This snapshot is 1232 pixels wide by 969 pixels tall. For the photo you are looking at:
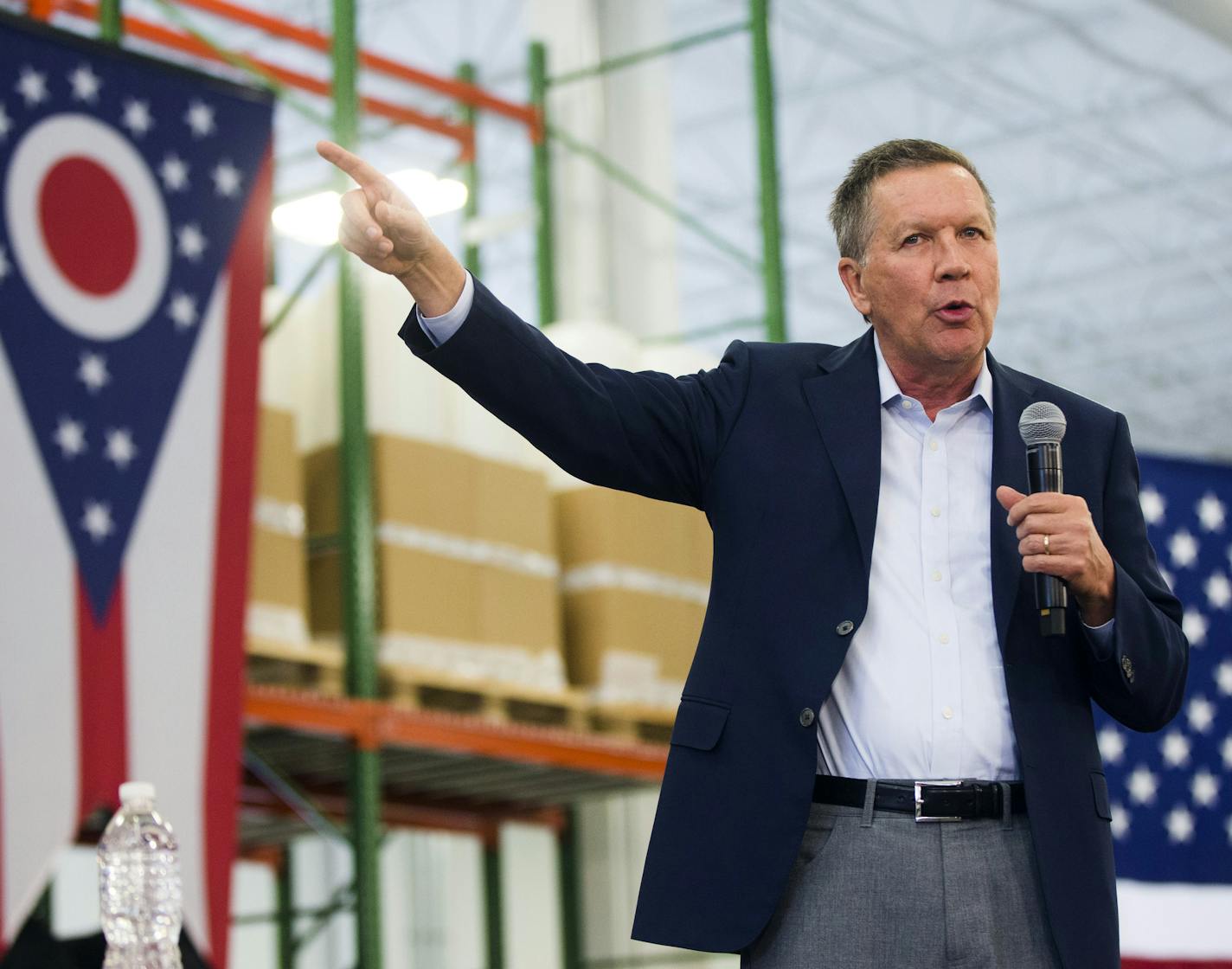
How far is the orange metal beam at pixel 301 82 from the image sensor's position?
34.5ft

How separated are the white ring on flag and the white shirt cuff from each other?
408cm

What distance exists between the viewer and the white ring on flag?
6.42 m

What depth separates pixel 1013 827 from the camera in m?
2.72

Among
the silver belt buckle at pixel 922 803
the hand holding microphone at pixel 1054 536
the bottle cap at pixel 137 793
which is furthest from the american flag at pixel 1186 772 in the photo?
the bottle cap at pixel 137 793

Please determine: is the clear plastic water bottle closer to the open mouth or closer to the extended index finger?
the extended index finger

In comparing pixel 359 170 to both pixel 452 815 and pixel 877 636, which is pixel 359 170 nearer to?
pixel 877 636

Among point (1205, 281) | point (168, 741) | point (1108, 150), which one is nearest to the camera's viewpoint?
point (168, 741)

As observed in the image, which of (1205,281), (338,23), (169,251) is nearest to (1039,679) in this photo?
(169,251)

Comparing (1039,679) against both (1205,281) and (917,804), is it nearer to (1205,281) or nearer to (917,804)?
(917,804)

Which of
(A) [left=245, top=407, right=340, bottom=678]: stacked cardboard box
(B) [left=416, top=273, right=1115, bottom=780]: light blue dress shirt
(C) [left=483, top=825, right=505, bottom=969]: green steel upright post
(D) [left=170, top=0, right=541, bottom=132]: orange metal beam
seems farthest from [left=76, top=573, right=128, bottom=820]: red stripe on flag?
(C) [left=483, top=825, right=505, bottom=969]: green steel upright post

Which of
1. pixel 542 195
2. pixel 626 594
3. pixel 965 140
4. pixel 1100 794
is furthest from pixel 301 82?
pixel 965 140

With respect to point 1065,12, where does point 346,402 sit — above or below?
below

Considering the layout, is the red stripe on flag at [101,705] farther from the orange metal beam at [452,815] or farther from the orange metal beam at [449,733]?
the orange metal beam at [452,815]

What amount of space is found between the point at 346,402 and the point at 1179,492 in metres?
3.70
